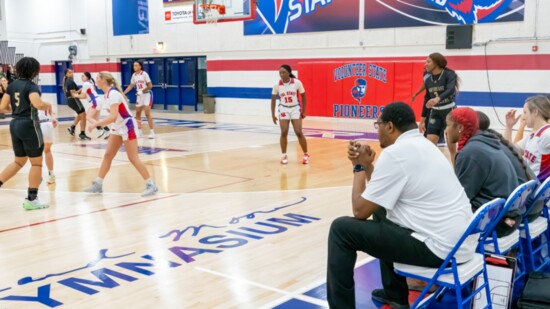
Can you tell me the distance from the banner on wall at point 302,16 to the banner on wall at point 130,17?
17.8ft

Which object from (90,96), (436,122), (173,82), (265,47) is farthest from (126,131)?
(173,82)

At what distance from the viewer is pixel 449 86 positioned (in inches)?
324

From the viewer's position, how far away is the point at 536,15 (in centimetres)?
1459

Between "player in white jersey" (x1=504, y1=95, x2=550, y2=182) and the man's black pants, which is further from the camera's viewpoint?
"player in white jersey" (x1=504, y1=95, x2=550, y2=182)

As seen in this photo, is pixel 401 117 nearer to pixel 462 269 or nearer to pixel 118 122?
pixel 462 269

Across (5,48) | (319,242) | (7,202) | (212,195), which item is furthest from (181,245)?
(5,48)

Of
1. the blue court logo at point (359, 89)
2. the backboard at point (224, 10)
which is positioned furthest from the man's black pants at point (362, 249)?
the backboard at point (224, 10)

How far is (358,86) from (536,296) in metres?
14.5

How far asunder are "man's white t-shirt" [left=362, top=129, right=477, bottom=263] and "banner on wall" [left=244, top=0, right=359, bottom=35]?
15077mm

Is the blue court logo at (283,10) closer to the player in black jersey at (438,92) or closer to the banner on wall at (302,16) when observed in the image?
the banner on wall at (302,16)

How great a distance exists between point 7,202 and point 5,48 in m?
22.2

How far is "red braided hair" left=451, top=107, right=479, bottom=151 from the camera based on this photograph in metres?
4.12

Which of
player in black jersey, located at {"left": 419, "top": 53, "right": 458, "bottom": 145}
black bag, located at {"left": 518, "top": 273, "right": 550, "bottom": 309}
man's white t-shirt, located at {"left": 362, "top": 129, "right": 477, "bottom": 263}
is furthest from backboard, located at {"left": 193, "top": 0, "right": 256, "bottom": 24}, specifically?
man's white t-shirt, located at {"left": 362, "top": 129, "right": 477, "bottom": 263}

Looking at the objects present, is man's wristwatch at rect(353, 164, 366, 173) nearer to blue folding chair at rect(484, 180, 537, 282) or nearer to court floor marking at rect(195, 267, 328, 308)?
blue folding chair at rect(484, 180, 537, 282)
